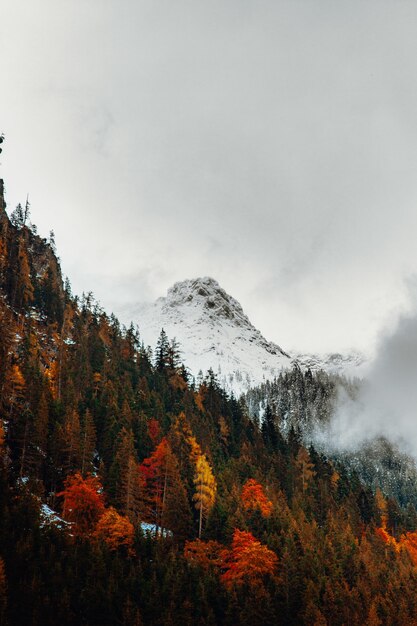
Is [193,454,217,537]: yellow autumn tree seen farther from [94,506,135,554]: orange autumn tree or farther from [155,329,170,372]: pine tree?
[155,329,170,372]: pine tree

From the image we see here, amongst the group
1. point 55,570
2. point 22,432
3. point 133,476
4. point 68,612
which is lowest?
point 68,612

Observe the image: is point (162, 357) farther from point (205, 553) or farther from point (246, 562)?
point (246, 562)

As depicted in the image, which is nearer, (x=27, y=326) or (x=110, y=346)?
(x=27, y=326)

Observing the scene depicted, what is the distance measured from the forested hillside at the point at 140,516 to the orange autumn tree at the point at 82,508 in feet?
0.38

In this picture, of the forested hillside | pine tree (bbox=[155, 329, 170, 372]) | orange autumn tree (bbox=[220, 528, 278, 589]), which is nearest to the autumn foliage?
orange autumn tree (bbox=[220, 528, 278, 589])

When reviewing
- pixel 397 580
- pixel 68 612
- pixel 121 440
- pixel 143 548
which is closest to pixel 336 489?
pixel 397 580

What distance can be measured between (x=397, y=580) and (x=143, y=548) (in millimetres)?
33250

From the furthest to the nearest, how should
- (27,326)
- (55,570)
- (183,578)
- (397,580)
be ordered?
1. (27,326)
2. (397,580)
3. (183,578)
4. (55,570)

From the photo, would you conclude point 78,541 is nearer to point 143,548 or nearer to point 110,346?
point 143,548

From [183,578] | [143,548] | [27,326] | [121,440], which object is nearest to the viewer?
[183,578]

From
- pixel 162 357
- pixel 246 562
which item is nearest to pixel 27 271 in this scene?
pixel 162 357

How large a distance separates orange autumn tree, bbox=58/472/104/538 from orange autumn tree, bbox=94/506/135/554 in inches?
47.0

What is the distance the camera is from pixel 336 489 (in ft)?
299

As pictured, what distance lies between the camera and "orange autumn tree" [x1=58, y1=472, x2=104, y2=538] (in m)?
39.2
